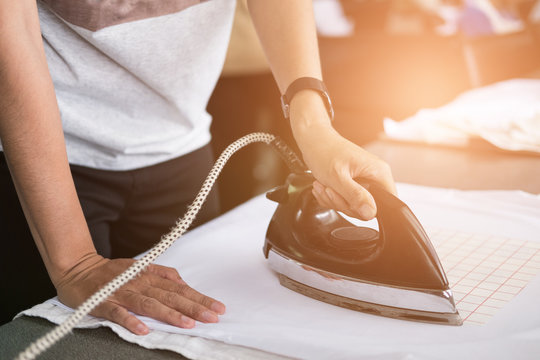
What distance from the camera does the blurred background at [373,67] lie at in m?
1.93

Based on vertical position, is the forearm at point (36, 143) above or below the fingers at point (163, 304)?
above

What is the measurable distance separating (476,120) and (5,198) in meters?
0.97

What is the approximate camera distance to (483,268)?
2.54 ft

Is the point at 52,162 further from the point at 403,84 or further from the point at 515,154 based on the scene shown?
the point at 403,84

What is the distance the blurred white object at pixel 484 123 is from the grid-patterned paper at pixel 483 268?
1.38 ft

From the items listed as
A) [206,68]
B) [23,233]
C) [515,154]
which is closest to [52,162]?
[23,233]

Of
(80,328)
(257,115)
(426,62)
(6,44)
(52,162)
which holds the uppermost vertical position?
(6,44)

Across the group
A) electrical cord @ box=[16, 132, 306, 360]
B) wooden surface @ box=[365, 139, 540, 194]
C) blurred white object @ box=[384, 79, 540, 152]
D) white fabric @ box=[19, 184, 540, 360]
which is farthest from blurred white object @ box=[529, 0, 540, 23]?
electrical cord @ box=[16, 132, 306, 360]

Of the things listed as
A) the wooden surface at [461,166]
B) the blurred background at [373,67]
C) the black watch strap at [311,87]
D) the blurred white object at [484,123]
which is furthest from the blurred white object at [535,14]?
the black watch strap at [311,87]

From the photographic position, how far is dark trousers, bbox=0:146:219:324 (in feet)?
2.95

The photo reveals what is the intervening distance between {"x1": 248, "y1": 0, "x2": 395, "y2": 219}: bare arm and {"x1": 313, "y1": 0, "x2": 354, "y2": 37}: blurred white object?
5.47 ft

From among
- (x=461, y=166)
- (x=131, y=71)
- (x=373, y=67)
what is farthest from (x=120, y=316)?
(x=373, y=67)

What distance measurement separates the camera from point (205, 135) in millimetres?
1133

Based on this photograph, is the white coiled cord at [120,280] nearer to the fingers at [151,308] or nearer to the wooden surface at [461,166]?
the fingers at [151,308]
